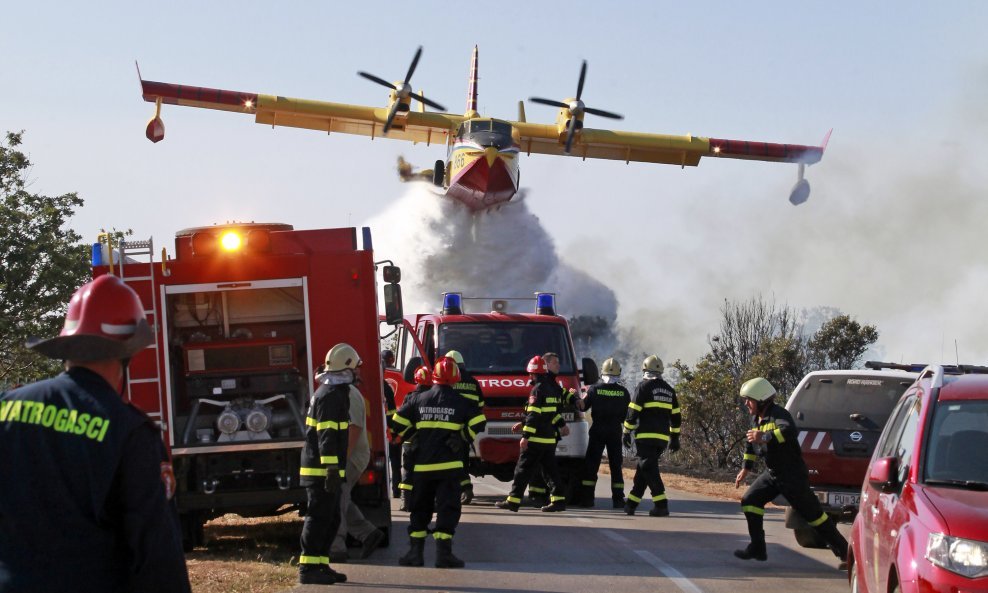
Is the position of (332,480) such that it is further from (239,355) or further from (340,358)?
(239,355)

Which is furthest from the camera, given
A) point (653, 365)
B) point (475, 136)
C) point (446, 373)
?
point (475, 136)

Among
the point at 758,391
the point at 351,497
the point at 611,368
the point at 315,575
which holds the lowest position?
the point at 315,575

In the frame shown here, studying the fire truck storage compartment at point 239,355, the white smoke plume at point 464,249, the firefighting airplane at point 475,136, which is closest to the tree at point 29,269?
the firefighting airplane at point 475,136

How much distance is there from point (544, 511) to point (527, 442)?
123cm

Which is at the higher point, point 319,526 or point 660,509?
point 319,526

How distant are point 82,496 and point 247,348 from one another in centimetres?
883

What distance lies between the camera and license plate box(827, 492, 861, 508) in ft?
40.2

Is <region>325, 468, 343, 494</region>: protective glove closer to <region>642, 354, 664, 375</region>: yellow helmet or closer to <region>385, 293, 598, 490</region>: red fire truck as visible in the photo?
<region>385, 293, 598, 490</region>: red fire truck

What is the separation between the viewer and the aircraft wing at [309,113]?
4128 centimetres

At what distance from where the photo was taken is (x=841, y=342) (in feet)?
102

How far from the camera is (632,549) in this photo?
12055mm

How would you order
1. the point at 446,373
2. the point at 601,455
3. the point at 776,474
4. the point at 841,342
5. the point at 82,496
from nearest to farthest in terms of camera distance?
1. the point at 82,496
2. the point at 776,474
3. the point at 446,373
4. the point at 601,455
5. the point at 841,342

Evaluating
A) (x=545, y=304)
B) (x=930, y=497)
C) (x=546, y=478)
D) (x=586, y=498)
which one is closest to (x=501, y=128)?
(x=545, y=304)

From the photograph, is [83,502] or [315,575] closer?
[83,502]
